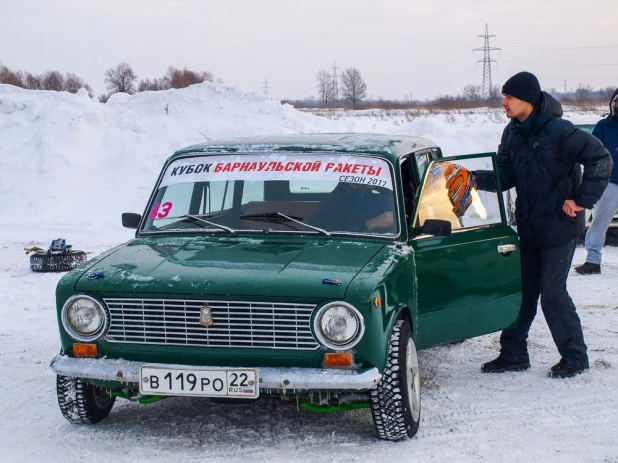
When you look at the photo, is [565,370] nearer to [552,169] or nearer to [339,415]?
[552,169]

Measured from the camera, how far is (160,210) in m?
5.66

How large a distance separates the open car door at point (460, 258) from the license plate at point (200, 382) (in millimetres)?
1339

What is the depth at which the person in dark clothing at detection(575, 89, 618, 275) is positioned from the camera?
972 centimetres

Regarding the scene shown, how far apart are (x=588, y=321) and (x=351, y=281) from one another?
13.7ft

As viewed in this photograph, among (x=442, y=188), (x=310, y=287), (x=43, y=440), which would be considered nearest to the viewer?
(x=310, y=287)

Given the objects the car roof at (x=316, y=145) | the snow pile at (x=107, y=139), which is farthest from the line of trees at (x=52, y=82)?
the car roof at (x=316, y=145)

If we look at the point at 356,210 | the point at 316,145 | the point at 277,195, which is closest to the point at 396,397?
the point at 356,210

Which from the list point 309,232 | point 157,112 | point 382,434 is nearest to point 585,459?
point 382,434

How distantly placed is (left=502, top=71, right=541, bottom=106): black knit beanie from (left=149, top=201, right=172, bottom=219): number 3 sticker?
2.42 metres

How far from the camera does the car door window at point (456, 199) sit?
5.58 meters

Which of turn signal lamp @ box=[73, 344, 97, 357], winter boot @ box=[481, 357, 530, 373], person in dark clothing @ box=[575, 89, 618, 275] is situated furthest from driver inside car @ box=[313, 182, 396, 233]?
person in dark clothing @ box=[575, 89, 618, 275]

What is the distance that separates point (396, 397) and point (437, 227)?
3.86 feet

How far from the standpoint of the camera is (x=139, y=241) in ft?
17.7

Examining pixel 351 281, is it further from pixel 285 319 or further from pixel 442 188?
pixel 442 188
